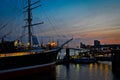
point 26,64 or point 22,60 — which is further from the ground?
point 22,60

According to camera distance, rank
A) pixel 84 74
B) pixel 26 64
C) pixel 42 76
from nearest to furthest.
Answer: pixel 26 64, pixel 42 76, pixel 84 74

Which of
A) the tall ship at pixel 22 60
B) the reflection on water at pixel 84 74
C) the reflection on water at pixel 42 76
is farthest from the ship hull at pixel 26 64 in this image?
the reflection on water at pixel 84 74

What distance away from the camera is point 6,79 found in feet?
103

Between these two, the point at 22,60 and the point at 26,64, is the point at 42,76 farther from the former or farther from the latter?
the point at 22,60

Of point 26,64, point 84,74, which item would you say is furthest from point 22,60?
point 84,74

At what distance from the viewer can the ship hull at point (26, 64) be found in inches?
1256

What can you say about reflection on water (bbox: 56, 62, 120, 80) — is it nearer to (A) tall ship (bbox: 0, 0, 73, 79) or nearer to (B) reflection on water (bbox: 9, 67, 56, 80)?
(B) reflection on water (bbox: 9, 67, 56, 80)

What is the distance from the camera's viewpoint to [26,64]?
35406mm

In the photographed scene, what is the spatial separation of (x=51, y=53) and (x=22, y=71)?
31.1 ft

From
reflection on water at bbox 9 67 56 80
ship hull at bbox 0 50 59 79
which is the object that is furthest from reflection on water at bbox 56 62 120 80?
ship hull at bbox 0 50 59 79

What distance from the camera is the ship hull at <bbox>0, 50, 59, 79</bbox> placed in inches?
1256

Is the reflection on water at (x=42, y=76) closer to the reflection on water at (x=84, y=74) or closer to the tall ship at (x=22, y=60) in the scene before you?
the tall ship at (x=22, y=60)

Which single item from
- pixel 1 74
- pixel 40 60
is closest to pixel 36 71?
pixel 40 60

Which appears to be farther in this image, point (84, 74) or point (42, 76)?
point (84, 74)
